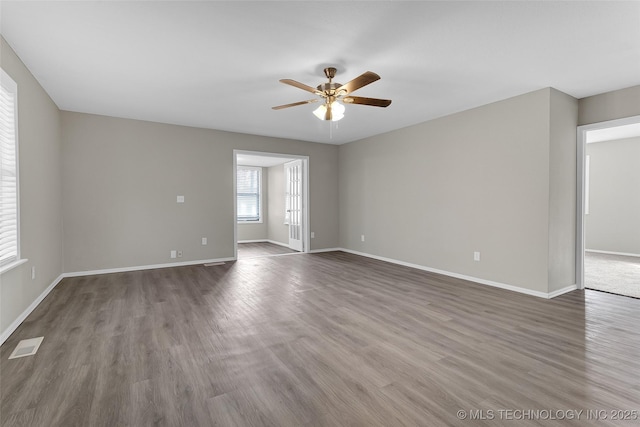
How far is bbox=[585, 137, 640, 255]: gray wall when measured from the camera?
21.4 feet

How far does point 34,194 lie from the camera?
338 cm

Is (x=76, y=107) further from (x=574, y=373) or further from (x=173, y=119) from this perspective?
(x=574, y=373)

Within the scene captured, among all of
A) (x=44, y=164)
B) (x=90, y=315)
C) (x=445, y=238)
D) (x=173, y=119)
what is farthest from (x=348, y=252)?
(x=44, y=164)

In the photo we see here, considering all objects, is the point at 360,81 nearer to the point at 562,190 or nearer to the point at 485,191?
the point at 485,191

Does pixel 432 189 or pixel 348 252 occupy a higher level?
pixel 432 189

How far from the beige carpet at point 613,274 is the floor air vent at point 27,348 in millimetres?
6172

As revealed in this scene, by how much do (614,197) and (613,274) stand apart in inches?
121

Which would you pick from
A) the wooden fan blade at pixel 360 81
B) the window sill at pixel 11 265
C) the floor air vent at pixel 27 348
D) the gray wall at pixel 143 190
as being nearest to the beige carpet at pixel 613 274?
the wooden fan blade at pixel 360 81

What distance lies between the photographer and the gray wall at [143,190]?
480cm

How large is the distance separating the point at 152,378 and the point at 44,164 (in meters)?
3.37

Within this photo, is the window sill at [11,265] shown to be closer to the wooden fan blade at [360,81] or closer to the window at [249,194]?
the wooden fan blade at [360,81]

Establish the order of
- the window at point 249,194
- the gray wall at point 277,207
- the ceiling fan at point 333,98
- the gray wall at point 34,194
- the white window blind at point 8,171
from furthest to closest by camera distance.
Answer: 1. the window at point 249,194
2. the gray wall at point 277,207
3. the ceiling fan at point 333,98
4. the gray wall at point 34,194
5. the white window blind at point 8,171

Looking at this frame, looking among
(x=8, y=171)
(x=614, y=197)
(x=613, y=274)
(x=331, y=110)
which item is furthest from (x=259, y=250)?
(x=614, y=197)

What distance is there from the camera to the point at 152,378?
6.56ft
